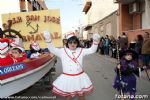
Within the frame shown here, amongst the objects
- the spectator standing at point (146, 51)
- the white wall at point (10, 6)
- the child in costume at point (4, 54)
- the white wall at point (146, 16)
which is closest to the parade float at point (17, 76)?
the child in costume at point (4, 54)

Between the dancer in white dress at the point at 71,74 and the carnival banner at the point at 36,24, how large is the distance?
19.9ft

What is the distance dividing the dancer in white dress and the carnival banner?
19.9 ft

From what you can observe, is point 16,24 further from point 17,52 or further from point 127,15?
point 127,15

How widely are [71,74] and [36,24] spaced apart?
23.2ft

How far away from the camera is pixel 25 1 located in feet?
147

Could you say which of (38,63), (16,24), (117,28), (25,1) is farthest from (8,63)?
(25,1)

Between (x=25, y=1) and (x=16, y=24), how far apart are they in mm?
31089

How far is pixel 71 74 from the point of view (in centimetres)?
750

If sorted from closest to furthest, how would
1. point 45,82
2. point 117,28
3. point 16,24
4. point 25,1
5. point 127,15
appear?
point 45,82
point 16,24
point 127,15
point 117,28
point 25,1

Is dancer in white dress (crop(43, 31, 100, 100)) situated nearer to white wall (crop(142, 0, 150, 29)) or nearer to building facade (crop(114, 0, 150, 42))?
building facade (crop(114, 0, 150, 42))

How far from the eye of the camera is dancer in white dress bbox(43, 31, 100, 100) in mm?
7453

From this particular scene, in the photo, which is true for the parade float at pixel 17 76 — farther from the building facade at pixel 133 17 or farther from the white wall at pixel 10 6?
the white wall at pixel 10 6

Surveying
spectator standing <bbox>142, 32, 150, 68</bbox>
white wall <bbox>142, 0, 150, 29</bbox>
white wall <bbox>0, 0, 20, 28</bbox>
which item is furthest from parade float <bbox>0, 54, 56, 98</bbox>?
white wall <bbox>0, 0, 20, 28</bbox>

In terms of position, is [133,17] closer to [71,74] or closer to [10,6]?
[10,6]
